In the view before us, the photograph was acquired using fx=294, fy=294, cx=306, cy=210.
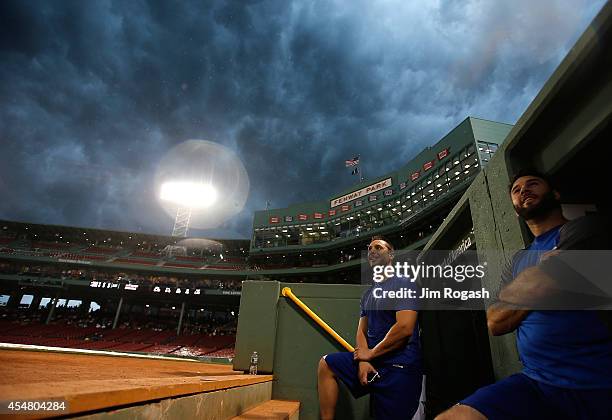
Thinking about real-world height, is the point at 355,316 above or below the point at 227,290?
below

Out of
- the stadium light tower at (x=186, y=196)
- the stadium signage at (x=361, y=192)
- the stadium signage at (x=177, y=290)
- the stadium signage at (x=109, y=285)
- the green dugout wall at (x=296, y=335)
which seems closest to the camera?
the green dugout wall at (x=296, y=335)

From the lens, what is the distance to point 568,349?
1.10m

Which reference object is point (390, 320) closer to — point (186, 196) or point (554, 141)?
point (554, 141)

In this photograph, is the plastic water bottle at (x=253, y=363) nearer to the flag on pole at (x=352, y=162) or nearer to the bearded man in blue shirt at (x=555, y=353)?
the bearded man in blue shirt at (x=555, y=353)

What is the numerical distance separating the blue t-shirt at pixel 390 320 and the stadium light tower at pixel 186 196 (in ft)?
136

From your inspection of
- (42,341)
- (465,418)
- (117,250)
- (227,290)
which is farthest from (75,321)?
(465,418)

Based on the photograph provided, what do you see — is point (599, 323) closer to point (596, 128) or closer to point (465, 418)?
point (465, 418)

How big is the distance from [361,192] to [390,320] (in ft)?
101

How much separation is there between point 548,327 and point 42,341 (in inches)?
1208

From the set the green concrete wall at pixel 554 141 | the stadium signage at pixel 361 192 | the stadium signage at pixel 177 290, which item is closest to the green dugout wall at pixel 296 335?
the green concrete wall at pixel 554 141

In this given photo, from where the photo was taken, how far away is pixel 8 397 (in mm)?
642

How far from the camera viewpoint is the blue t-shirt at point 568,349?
1.03m

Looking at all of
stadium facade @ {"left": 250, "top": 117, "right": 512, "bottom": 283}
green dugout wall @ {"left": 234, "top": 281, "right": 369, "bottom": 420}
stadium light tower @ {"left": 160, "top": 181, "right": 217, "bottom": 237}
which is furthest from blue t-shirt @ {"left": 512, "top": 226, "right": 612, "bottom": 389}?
stadium light tower @ {"left": 160, "top": 181, "right": 217, "bottom": 237}

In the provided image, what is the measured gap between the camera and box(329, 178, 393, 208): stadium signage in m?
30.6
